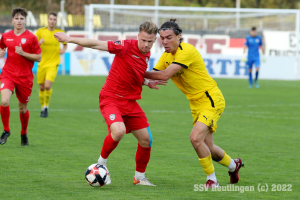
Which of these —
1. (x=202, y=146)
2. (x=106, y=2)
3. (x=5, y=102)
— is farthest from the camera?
(x=106, y=2)

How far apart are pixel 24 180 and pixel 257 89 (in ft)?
48.5

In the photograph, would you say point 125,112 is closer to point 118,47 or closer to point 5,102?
point 118,47

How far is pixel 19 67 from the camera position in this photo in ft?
25.5

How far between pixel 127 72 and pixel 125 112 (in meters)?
0.46

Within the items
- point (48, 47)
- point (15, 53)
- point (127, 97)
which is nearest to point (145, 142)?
point (127, 97)

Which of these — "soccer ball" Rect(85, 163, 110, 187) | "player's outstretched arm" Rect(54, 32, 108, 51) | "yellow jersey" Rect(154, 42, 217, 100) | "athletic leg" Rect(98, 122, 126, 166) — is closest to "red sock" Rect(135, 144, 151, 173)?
"athletic leg" Rect(98, 122, 126, 166)

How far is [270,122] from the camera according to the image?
10750 millimetres

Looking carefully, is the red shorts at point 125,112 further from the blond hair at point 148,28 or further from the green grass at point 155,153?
the blond hair at point 148,28

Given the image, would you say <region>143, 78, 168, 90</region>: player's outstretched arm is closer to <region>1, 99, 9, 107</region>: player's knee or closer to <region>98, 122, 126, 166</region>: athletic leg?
<region>98, 122, 126, 166</region>: athletic leg

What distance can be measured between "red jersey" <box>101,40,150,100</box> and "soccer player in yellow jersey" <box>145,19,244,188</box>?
181mm

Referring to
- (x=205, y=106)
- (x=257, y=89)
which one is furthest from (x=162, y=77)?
(x=257, y=89)

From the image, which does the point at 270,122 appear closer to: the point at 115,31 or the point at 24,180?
the point at 24,180

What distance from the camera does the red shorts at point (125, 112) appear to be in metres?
5.35

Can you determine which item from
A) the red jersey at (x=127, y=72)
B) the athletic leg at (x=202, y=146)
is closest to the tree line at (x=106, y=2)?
the red jersey at (x=127, y=72)
